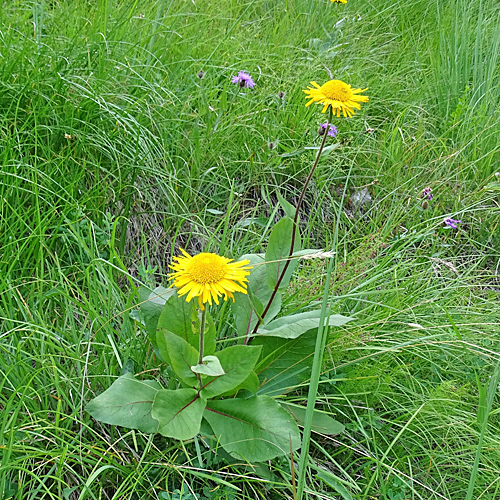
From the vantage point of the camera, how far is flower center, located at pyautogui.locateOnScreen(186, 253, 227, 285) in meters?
0.87

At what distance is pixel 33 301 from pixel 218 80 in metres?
1.50

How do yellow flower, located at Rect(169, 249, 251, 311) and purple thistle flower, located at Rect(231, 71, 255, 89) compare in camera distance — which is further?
purple thistle flower, located at Rect(231, 71, 255, 89)

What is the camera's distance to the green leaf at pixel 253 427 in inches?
39.0

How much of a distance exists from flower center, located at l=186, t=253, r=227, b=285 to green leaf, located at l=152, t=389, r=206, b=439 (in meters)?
0.27

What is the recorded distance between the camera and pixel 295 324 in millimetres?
1133

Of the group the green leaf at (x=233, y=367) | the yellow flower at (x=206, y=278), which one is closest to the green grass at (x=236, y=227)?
the green leaf at (x=233, y=367)

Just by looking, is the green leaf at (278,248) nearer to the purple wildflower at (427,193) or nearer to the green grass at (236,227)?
the green grass at (236,227)

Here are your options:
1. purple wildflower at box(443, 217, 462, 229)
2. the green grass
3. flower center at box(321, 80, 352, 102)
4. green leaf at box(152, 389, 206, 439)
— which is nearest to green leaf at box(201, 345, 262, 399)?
green leaf at box(152, 389, 206, 439)

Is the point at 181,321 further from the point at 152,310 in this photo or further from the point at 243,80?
the point at 243,80

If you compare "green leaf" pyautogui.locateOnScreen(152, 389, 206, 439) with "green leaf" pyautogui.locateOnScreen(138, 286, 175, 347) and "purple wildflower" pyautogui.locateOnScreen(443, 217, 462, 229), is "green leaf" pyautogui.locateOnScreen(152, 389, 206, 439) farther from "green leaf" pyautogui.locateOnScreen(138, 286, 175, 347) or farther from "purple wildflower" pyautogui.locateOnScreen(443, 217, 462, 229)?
"purple wildflower" pyautogui.locateOnScreen(443, 217, 462, 229)

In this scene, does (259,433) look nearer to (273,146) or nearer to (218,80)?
(273,146)

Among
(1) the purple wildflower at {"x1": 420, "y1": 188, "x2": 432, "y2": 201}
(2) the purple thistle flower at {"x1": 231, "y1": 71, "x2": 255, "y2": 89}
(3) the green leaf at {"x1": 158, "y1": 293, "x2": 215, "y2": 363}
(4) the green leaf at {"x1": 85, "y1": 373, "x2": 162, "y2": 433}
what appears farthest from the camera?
(2) the purple thistle flower at {"x1": 231, "y1": 71, "x2": 255, "y2": 89}

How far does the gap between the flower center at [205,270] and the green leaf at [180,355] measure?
6.7 inches

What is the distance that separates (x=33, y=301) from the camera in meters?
1.25
